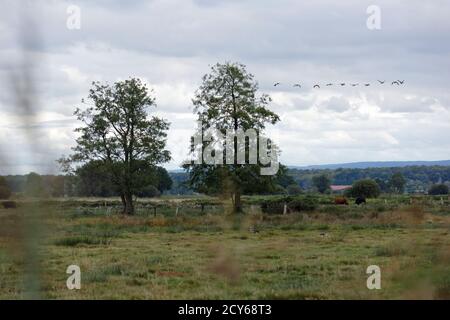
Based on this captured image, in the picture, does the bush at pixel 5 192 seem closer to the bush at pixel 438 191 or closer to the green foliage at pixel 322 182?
the bush at pixel 438 191

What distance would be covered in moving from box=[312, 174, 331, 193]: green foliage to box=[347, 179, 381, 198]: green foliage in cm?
1274

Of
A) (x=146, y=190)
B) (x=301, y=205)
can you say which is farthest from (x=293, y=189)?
(x=301, y=205)

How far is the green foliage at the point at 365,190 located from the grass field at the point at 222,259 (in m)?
12.5

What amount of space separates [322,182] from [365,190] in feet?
70.6

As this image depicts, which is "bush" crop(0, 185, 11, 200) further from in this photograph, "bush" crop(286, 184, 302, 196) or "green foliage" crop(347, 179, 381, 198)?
"bush" crop(286, 184, 302, 196)

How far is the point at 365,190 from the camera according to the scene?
3975cm

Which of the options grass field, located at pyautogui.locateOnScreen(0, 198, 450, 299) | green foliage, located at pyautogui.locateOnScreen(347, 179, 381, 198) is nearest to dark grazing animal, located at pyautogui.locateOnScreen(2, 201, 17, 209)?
grass field, located at pyautogui.locateOnScreen(0, 198, 450, 299)

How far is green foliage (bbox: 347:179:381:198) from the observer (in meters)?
38.7

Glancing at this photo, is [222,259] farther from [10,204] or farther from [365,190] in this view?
[365,190]
